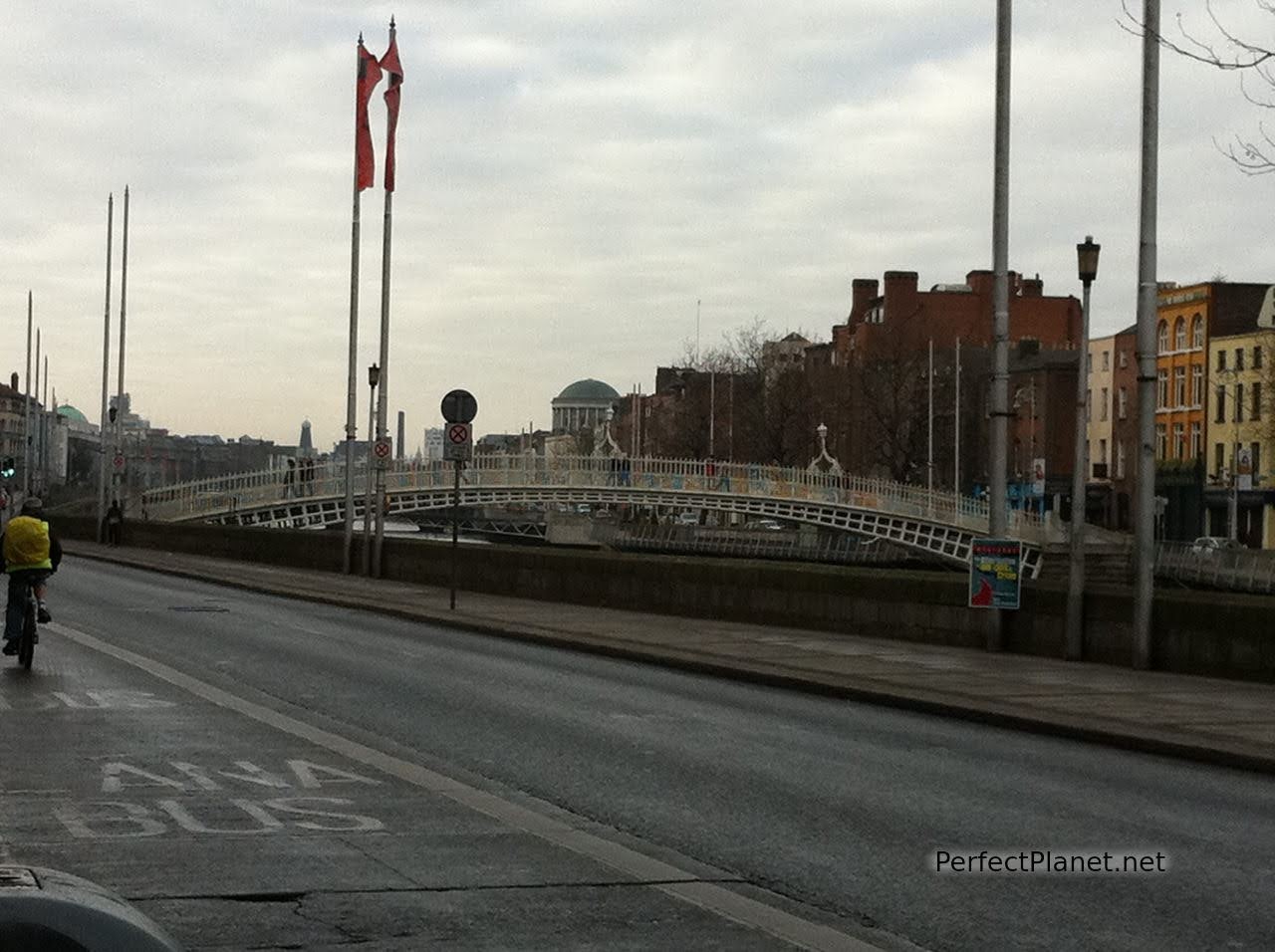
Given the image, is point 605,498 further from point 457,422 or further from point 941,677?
point 941,677

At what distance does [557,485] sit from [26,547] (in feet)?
217

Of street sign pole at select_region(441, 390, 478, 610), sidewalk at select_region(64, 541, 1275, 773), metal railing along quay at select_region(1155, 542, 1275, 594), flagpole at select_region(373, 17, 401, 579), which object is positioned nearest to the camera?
sidewalk at select_region(64, 541, 1275, 773)

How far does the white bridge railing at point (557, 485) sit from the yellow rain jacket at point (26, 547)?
58428 mm

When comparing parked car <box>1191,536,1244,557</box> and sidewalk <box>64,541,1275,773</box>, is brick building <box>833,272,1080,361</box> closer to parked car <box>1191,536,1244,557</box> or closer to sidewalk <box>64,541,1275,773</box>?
parked car <box>1191,536,1244,557</box>

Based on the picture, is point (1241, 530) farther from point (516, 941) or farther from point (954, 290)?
point (516, 941)

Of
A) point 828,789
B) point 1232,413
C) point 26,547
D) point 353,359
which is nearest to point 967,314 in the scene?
point 1232,413

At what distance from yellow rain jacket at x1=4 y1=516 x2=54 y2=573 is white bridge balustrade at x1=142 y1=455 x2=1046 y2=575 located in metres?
58.7

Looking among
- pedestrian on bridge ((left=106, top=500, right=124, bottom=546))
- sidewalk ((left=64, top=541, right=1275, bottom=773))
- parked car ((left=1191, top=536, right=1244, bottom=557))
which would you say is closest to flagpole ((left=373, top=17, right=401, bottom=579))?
sidewalk ((left=64, top=541, right=1275, bottom=773))

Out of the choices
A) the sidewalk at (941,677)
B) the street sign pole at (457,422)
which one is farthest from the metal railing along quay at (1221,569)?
the street sign pole at (457,422)

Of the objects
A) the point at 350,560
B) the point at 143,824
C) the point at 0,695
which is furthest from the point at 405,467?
the point at 143,824

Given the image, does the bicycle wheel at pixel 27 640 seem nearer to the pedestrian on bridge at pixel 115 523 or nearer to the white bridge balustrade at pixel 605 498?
the pedestrian on bridge at pixel 115 523

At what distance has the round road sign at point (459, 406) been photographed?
34.2 meters

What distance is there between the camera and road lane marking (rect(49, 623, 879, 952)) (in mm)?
8250

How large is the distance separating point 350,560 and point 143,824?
134ft
